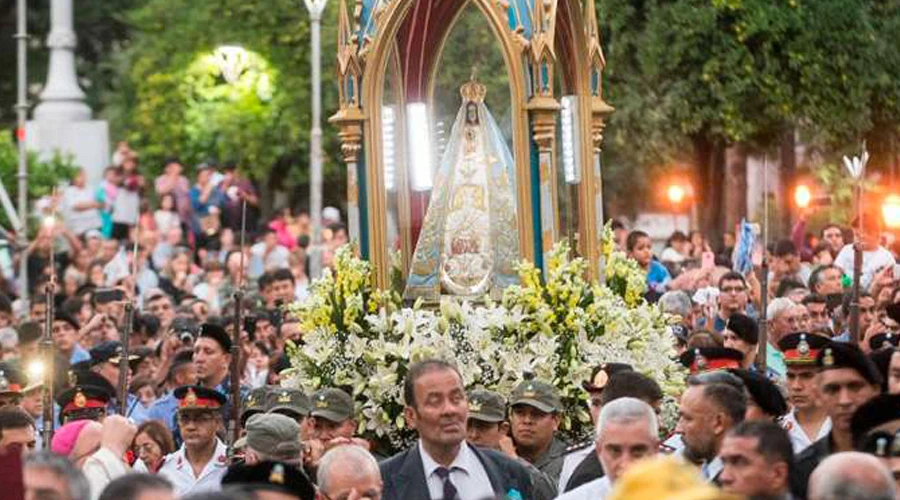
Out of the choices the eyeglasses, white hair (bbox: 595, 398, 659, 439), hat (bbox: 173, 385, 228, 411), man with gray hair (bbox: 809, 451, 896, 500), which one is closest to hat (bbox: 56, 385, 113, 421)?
hat (bbox: 173, 385, 228, 411)

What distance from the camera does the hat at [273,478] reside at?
37.4 feet

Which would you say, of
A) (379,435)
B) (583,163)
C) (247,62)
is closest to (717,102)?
(247,62)

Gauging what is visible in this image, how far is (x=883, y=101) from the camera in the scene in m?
30.8

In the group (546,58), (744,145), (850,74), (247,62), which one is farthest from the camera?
(247,62)

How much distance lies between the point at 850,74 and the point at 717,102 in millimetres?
1471

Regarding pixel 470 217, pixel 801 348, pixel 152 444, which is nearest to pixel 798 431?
pixel 801 348

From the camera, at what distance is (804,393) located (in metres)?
15.0

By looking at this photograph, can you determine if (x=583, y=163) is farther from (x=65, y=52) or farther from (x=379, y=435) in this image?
(x=65, y=52)

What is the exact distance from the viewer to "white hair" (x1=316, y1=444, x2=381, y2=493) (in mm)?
12492

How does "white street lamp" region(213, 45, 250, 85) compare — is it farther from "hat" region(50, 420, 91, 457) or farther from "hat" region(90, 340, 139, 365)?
"hat" region(50, 420, 91, 457)

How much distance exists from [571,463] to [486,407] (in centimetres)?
109

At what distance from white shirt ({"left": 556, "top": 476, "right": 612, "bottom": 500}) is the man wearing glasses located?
333 centimetres

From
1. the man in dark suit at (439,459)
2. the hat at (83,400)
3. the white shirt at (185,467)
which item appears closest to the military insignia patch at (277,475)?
the man in dark suit at (439,459)

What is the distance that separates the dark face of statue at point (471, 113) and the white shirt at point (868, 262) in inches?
213
